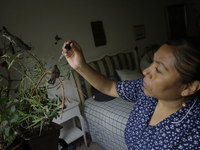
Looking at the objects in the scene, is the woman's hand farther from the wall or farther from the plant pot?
the wall

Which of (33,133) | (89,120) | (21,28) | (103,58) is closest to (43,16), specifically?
(21,28)

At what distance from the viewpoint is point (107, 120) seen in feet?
5.81

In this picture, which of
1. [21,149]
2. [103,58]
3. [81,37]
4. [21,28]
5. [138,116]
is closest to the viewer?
[21,149]

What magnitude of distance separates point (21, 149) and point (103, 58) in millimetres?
1992

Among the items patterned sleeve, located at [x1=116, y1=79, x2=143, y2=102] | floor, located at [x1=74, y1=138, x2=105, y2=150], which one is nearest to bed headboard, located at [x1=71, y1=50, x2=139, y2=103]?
floor, located at [x1=74, y1=138, x2=105, y2=150]

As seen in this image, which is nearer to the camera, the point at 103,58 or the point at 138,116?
the point at 138,116

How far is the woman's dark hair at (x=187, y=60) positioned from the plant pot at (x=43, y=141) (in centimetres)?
59

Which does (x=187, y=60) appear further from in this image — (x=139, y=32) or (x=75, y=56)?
(x=139, y=32)

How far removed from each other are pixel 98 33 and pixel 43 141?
207 cm

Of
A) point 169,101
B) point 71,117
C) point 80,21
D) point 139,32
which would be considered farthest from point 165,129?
point 139,32

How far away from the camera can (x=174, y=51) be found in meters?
0.68

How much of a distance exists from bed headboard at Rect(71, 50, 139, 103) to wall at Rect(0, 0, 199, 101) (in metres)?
0.15

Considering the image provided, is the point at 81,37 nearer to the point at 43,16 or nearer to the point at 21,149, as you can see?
the point at 43,16

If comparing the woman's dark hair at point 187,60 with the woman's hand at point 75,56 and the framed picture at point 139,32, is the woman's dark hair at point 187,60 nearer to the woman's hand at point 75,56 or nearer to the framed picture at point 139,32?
the woman's hand at point 75,56
